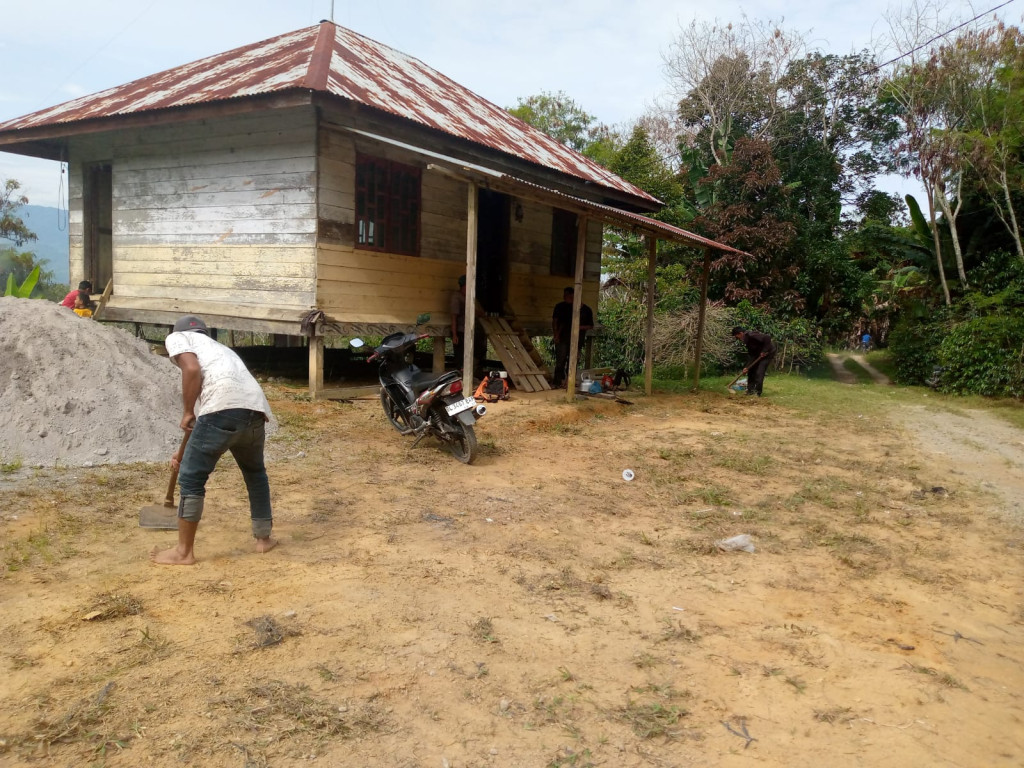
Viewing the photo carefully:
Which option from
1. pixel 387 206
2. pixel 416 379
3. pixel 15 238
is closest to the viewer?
pixel 416 379

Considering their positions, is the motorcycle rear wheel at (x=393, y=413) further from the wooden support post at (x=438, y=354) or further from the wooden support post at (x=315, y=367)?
the wooden support post at (x=438, y=354)

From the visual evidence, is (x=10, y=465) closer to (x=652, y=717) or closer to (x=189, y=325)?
(x=189, y=325)

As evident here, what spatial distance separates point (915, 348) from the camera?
15188 mm

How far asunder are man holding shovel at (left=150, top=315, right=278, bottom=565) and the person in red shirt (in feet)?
25.3

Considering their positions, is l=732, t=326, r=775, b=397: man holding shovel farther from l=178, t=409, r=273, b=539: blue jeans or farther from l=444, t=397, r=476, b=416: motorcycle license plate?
l=178, t=409, r=273, b=539: blue jeans

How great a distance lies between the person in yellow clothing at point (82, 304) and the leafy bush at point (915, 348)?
1539 cm

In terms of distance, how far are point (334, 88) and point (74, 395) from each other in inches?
180

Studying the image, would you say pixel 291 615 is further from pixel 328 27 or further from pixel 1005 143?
pixel 1005 143

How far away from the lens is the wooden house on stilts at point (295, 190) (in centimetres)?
885

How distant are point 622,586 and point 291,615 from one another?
1.71 m

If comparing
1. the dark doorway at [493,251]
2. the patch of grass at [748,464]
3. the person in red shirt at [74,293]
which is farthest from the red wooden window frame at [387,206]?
the patch of grass at [748,464]

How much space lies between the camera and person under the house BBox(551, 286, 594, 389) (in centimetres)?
1133

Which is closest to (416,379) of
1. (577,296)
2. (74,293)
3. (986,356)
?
(577,296)

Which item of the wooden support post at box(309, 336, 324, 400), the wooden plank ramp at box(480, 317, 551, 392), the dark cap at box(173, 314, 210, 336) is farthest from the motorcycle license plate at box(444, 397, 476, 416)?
the wooden plank ramp at box(480, 317, 551, 392)
